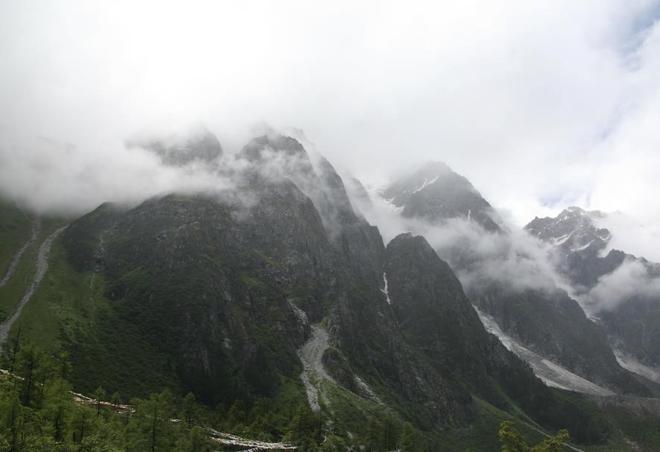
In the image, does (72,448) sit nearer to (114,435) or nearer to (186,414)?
(114,435)

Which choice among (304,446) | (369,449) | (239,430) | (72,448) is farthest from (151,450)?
(369,449)

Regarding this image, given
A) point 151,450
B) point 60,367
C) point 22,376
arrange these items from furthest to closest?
point 60,367 < point 22,376 < point 151,450

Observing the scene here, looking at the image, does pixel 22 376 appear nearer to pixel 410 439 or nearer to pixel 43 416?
pixel 43 416

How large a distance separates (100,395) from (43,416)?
43.7 metres

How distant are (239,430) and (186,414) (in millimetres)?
21981

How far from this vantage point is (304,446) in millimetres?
177125

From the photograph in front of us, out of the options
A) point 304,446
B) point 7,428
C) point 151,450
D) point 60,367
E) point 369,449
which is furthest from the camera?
point 369,449

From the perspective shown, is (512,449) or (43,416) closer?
(512,449)

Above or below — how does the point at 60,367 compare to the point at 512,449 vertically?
above

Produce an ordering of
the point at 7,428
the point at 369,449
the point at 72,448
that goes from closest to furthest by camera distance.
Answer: the point at 72,448, the point at 7,428, the point at 369,449

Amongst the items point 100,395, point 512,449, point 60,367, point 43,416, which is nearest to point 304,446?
point 100,395

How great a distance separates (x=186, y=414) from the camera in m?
186

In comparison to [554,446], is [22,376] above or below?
above

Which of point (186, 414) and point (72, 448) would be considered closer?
point (72, 448)
